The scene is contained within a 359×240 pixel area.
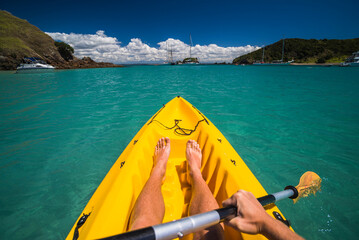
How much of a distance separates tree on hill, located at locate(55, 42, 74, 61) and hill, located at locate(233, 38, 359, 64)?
3919 inches

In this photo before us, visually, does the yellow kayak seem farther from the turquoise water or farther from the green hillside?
the green hillside

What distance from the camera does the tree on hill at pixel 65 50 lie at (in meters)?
66.2

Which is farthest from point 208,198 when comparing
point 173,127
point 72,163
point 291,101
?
point 291,101

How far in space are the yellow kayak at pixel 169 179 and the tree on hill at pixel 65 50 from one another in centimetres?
8691

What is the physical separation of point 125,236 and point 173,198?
143cm

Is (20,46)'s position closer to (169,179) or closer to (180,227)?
(169,179)

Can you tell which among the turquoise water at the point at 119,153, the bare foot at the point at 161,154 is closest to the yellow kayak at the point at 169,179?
the bare foot at the point at 161,154

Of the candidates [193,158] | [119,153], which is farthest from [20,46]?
[193,158]

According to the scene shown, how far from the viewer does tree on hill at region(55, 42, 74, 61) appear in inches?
2608

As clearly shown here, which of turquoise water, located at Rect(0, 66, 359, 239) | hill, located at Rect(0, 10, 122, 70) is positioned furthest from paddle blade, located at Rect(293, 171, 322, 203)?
hill, located at Rect(0, 10, 122, 70)

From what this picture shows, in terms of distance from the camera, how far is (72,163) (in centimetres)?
371

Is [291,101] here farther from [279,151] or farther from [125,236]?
[125,236]

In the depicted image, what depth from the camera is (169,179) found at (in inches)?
98.8

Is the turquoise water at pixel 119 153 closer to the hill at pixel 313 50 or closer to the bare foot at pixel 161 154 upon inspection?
the bare foot at pixel 161 154
